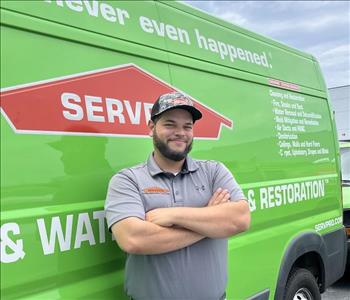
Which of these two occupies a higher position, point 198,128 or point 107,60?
point 107,60

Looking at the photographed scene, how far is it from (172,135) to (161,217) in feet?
1.46

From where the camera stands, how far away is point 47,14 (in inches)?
80.7

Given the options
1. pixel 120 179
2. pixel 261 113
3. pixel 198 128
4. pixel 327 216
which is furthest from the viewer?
pixel 327 216

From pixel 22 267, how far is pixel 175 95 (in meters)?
1.07

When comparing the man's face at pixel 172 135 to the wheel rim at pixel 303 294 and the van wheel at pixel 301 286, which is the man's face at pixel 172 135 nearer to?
the van wheel at pixel 301 286

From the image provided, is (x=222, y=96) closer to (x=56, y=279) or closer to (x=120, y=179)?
(x=120, y=179)

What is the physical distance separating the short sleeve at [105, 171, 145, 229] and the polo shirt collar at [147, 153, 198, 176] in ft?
0.45

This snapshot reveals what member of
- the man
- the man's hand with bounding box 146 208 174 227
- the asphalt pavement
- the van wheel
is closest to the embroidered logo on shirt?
the man

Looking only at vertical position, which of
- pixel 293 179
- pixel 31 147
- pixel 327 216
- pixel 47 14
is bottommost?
pixel 327 216

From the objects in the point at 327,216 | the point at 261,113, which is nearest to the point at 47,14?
the point at 261,113

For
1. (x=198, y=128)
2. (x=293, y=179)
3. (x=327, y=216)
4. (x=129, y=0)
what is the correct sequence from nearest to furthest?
1. (x=129, y=0)
2. (x=198, y=128)
3. (x=293, y=179)
4. (x=327, y=216)

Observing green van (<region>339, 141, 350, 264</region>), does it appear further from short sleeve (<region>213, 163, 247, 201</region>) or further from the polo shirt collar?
the polo shirt collar

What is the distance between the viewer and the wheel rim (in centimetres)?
402

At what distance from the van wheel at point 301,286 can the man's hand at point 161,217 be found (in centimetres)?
198
